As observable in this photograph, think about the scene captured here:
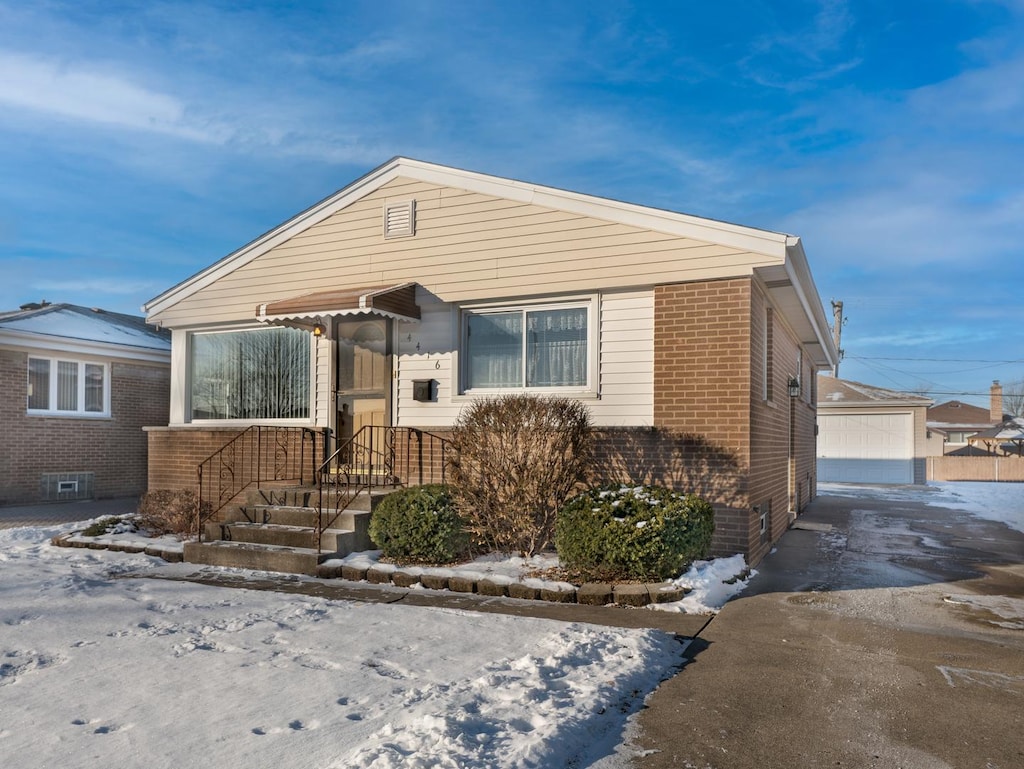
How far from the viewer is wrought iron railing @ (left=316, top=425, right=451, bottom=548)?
914 centimetres

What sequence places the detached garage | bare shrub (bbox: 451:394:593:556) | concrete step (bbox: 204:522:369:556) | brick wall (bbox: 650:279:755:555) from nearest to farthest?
bare shrub (bbox: 451:394:593:556)
brick wall (bbox: 650:279:755:555)
concrete step (bbox: 204:522:369:556)
the detached garage

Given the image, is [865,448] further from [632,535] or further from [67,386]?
[67,386]

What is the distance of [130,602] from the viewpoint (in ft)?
20.5

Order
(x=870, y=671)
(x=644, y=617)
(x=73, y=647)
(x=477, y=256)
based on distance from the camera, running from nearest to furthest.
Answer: (x=870, y=671)
(x=73, y=647)
(x=644, y=617)
(x=477, y=256)

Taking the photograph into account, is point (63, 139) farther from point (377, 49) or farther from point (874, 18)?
point (874, 18)

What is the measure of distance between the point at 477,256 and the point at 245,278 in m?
3.91

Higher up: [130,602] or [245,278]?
[245,278]

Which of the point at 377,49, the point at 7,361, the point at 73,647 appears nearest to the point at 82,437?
the point at 7,361

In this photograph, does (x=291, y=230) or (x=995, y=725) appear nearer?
(x=995, y=725)

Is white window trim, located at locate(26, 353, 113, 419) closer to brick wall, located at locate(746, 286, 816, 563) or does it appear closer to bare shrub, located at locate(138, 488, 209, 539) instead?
bare shrub, located at locate(138, 488, 209, 539)

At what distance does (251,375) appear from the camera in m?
11.1

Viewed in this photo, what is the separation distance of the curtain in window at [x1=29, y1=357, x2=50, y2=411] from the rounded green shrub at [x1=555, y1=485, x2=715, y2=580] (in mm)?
12579

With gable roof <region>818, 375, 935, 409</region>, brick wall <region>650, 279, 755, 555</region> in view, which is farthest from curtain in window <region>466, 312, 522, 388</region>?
gable roof <region>818, 375, 935, 409</region>

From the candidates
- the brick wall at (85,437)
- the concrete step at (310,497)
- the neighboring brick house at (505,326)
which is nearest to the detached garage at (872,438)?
the neighboring brick house at (505,326)
